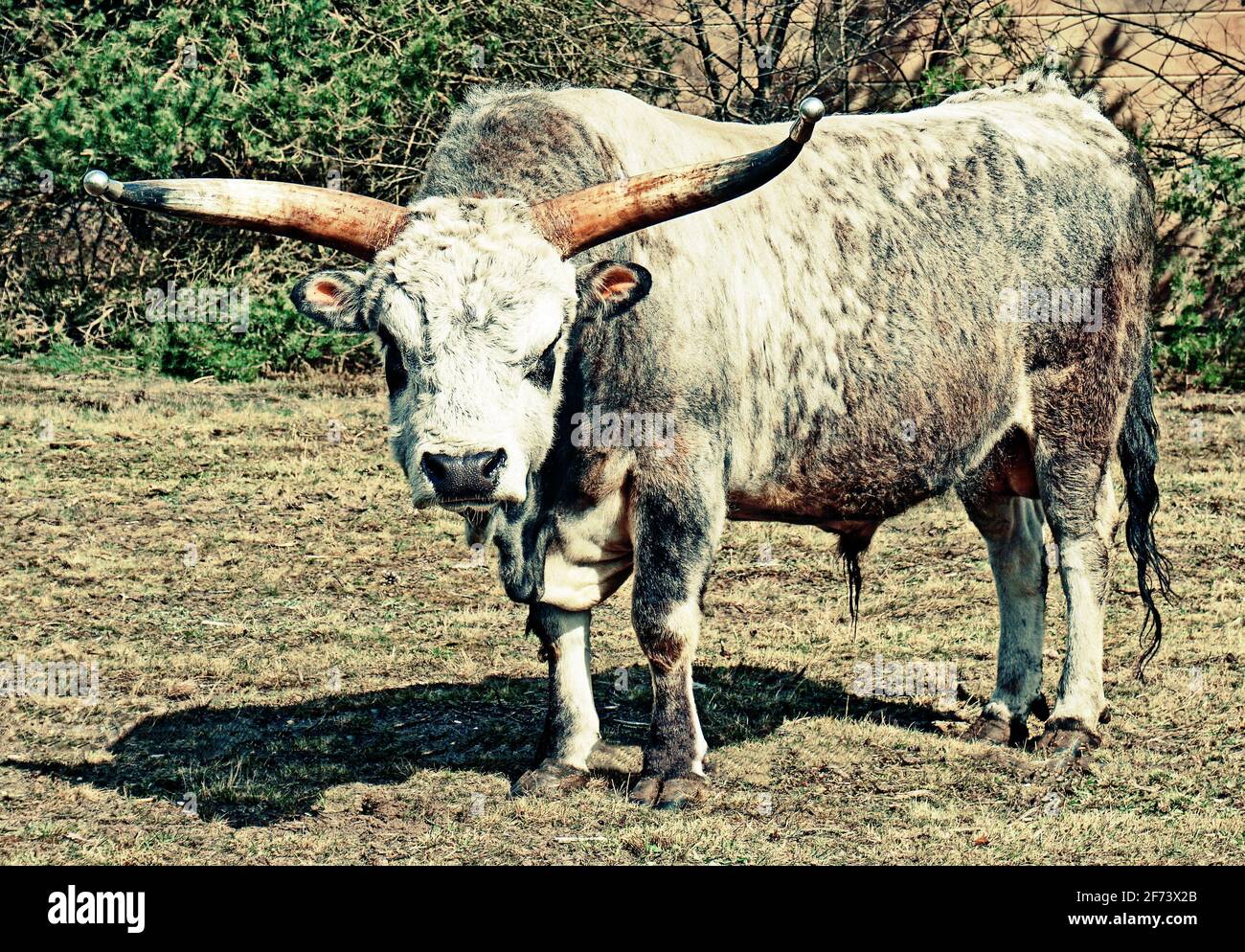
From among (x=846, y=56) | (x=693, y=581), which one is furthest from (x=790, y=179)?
(x=846, y=56)

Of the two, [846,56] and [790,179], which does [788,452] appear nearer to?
[790,179]

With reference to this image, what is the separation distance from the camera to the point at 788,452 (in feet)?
20.0

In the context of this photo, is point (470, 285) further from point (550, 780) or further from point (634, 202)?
point (550, 780)

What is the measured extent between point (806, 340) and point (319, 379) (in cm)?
813

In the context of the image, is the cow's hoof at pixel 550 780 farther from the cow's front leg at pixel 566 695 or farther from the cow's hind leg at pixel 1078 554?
the cow's hind leg at pixel 1078 554

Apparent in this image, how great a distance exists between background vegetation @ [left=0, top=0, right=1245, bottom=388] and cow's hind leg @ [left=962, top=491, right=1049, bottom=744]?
702 cm

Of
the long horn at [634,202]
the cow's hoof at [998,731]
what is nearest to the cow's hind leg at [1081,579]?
the cow's hoof at [998,731]

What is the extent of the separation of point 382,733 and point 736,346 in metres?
2.12

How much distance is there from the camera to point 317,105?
533 inches

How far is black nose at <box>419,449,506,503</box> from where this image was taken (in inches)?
190

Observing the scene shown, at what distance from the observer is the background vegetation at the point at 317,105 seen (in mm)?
13375

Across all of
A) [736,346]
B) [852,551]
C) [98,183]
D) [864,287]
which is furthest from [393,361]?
[852,551]

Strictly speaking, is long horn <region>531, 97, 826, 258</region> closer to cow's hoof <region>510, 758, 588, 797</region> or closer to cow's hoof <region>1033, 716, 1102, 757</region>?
cow's hoof <region>510, 758, 588, 797</region>

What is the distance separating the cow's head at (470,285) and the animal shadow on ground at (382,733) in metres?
1.46
